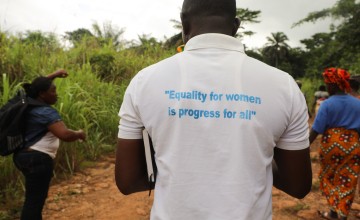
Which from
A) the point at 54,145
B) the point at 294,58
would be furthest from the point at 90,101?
the point at 294,58

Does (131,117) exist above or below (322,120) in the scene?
above

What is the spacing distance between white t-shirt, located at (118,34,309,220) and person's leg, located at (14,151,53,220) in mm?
1893

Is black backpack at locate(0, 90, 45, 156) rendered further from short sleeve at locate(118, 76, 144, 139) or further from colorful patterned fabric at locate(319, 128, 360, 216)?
colorful patterned fabric at locate(319, 128, 360, 216)

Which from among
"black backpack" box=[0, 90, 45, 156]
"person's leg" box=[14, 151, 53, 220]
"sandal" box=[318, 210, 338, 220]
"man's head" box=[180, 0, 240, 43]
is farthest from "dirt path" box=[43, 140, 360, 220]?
"man's head" box=[180, 0, 240, 43]

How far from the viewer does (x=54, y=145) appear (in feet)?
9.30

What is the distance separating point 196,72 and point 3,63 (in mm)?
4910

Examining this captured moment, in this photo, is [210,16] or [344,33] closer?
[210,16]

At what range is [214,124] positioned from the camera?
40.8 inches

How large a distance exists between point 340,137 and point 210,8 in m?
2.68

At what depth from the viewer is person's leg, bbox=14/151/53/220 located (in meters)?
2.66

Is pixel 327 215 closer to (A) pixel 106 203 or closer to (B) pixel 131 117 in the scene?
(A) pixel 106 203

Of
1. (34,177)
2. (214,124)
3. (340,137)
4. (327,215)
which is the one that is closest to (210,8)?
(214,124)

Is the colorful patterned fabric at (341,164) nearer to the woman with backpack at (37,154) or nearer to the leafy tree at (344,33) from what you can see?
the woman with backpack at (37,154)

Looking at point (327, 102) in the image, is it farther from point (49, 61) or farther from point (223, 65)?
point (49, 61)
